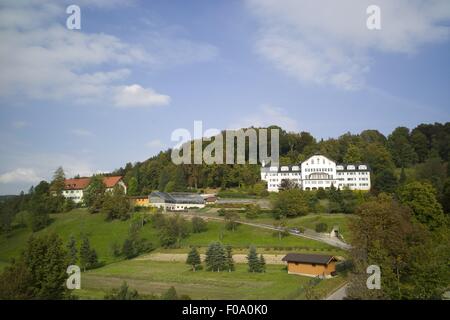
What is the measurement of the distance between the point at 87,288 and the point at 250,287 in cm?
1310

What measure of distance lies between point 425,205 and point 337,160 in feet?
169

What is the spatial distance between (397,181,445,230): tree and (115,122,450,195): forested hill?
2278 centimetres

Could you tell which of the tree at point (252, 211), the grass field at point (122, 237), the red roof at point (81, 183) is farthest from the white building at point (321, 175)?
the red roof at point (81, 183)

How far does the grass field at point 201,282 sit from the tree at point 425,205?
16.4 metres

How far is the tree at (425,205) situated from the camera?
40.3 m

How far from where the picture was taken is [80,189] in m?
85.9

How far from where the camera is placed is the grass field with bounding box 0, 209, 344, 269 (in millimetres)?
44812

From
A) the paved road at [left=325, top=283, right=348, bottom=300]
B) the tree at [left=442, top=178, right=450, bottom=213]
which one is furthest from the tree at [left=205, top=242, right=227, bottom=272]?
the tree at [left=442, top=178, right=450, bottom=213]

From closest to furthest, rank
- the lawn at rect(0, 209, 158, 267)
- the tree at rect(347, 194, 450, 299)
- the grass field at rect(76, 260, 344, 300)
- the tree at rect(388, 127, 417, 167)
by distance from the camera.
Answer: the tree at rect(347, 194, 450, 299) → the grass field at rect(76, 260, 344, 300) → the lawn at rect(0, 209, 158, 267) → the tree at rect(388, 127, 417, 167)

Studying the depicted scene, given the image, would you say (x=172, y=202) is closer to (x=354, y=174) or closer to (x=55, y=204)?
(x=55, y=204)

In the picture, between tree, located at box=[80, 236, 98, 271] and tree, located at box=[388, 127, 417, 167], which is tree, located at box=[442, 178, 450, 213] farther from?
tree, located at box=[388, 127, 417, 167]

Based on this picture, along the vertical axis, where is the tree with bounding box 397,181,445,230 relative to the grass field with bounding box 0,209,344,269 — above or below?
above

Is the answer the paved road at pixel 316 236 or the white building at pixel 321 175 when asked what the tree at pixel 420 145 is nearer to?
the white building at pixel 321 175

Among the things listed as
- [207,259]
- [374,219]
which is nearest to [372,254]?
[374,219]
